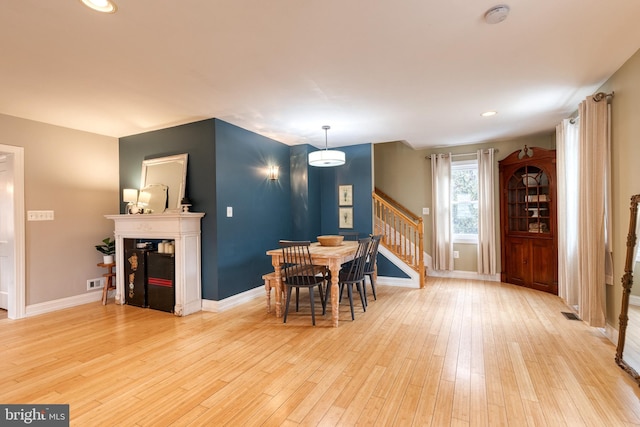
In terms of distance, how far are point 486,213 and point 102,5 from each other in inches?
230

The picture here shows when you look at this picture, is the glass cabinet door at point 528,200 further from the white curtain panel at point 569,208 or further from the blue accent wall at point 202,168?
the blue accent wall at point 202,168

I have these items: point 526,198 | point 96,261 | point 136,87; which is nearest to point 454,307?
point 526,198

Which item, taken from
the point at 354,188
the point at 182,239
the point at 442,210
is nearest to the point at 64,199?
the point at 182,239

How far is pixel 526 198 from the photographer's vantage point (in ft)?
16.7

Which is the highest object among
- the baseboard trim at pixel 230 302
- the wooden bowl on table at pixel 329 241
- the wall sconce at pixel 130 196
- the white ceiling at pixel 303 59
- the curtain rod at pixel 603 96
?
the white ceiling at pixel 303 59

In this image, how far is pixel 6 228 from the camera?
396cm

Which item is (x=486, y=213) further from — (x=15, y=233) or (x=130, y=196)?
(x=15, y=233)

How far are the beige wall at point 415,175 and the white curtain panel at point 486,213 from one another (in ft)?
0.50

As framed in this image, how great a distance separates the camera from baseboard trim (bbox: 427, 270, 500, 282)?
5543 millimetres

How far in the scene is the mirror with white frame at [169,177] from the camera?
164 inches

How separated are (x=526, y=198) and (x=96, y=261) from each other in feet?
23.4

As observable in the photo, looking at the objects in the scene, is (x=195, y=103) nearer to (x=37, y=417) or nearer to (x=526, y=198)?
(x=37, y=417)

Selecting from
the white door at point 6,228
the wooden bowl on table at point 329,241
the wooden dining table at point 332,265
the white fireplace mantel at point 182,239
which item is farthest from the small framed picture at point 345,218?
the white door at point 6,228

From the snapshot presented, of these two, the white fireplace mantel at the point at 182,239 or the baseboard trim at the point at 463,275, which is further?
the baseboard trim at the point at 463,275
